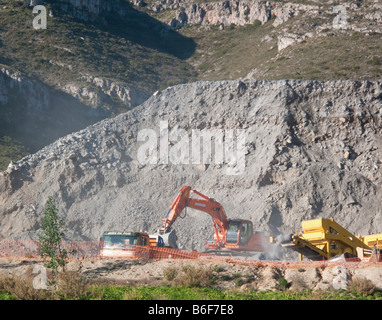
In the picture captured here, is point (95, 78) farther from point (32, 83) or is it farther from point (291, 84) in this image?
point (291, 84)

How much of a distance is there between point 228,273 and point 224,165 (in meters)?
23.2

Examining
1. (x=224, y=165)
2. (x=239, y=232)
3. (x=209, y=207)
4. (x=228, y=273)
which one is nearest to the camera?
(x=228, y=273)

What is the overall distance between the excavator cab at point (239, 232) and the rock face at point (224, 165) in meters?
6.41

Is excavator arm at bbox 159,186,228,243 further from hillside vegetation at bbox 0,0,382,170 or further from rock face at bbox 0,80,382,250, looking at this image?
hillside vegetation at bbox 0,0,382,170

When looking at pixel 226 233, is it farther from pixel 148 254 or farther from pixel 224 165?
pixel 224 165

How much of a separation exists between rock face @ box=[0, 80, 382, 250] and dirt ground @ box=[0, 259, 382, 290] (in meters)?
14.4

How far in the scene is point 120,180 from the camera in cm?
4619

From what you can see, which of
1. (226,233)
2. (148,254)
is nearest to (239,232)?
(226,233)

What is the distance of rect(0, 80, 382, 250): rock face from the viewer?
4119 centimetres

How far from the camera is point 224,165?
46406 millimetres

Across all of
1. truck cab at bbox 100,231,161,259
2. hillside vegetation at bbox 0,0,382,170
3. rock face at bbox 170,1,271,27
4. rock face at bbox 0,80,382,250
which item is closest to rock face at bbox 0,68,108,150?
hillside vegetation at bbox 0,0,382,170

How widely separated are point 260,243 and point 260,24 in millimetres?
72819

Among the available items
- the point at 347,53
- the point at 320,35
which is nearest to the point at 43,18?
the point at 320,35

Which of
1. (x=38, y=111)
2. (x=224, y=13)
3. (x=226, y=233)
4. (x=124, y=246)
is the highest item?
(x=224, y=13)
